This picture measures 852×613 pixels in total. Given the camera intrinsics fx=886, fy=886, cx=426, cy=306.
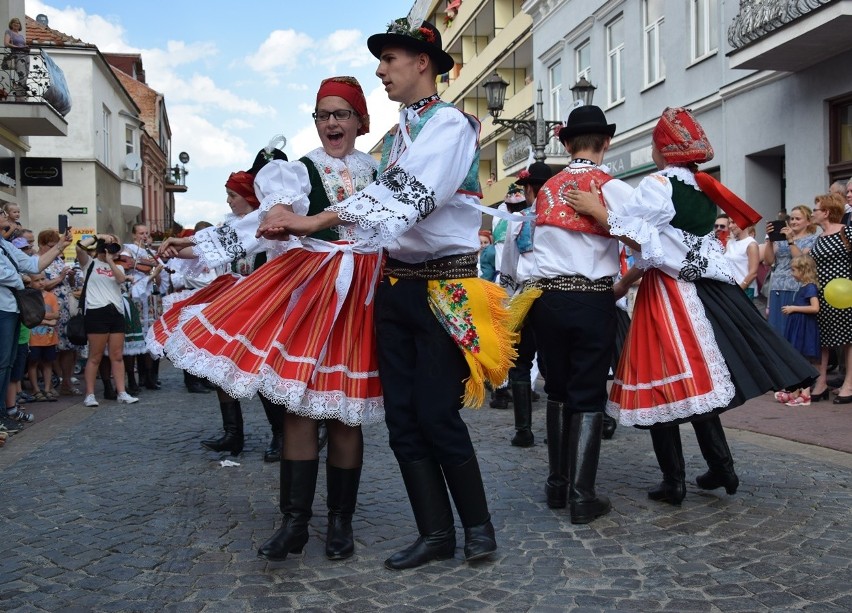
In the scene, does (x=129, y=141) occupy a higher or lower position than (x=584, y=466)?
higher

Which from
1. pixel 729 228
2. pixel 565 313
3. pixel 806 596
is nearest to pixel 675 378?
pixel 565 313

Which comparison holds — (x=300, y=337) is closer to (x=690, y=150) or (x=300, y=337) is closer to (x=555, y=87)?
(x=690, y=150)

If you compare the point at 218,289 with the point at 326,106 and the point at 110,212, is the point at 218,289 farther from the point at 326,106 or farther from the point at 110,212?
the point at 110,212

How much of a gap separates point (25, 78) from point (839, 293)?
580 inches

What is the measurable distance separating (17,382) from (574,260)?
265 inches

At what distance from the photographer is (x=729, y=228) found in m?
10.3

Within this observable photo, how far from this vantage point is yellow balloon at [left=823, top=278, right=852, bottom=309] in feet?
26.8

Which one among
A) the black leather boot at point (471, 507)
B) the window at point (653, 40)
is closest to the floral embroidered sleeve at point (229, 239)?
the black leather boot at point (471, 507)

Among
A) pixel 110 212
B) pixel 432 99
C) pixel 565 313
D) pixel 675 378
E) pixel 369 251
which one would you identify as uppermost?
pixel 110 212

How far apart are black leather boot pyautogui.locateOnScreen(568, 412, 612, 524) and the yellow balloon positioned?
484 centimetres

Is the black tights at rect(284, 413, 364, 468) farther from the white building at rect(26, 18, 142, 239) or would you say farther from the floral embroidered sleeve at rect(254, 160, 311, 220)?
the white building at rect(26, 18, 142, 239)

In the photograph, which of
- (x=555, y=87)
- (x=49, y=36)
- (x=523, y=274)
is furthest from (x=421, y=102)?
(x=49, y=36)

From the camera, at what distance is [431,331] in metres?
3.67

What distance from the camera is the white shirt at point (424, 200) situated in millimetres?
3355
